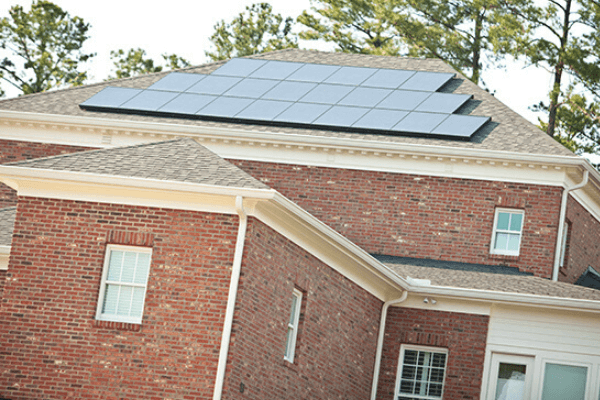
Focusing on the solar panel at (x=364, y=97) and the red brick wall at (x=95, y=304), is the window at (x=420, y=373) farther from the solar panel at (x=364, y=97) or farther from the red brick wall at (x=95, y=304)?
the solar panel at (x=364, y=97)

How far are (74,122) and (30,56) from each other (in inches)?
936

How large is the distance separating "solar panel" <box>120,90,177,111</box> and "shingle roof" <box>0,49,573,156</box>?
0.30 metres

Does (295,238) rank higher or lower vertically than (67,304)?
higher

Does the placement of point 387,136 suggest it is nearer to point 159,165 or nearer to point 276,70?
point 276,70

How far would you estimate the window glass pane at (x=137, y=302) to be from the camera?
15.5 m

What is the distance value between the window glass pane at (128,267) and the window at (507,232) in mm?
9997

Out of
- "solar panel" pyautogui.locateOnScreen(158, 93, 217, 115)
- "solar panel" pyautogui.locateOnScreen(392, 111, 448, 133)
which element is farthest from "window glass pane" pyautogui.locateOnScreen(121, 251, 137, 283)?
"solar panel" pyautogui.locateOnScreen(392, 111, 448, 133)

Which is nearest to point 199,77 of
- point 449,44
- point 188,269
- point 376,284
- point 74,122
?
point 74,122

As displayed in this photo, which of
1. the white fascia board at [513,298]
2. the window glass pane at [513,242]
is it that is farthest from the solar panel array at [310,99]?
the white fascia board at [513,298]

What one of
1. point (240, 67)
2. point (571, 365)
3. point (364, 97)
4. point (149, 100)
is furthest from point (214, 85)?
point (571, 365)

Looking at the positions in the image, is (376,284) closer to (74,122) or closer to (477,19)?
(74,122)

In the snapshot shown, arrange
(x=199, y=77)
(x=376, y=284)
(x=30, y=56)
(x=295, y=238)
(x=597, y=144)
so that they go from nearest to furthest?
1. (x=295, y=238)
2. (x=376, y=284)
3. (x=199, y=77)
4. (x=597, y=144)
5. (x=30, y=56)

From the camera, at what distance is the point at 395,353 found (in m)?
20.7

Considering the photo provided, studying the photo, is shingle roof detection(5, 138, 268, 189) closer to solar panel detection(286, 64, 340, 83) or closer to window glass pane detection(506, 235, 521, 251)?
window glass pane detection(506, 235, 521, 251)
